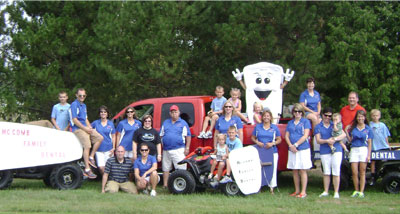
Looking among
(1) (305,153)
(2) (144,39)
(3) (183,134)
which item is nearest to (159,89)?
(2) (144,39)

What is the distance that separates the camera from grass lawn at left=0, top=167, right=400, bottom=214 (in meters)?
7.31

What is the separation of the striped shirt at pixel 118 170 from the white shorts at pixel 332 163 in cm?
352

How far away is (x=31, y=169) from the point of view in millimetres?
9492

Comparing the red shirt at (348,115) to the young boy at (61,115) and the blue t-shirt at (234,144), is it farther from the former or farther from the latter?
the young boy at (61,115)

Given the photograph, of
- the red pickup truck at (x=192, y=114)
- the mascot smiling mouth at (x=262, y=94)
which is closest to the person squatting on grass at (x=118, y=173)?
the red pickup truck at (x=192, y=114)

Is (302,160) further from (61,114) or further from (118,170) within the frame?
(61,114)

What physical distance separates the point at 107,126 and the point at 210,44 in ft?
15.8

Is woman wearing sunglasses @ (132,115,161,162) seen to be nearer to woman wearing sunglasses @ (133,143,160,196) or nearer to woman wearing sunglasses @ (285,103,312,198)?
woman wearing sunglasses @ (133,143,160,196)

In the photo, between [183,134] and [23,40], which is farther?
[23,40]

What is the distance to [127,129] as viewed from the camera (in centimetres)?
954

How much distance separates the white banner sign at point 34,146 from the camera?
355 inches

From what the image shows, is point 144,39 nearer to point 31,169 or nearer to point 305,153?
point 31,169

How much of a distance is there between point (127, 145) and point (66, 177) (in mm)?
1275

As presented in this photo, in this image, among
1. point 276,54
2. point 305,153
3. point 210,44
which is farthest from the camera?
point 210,44
